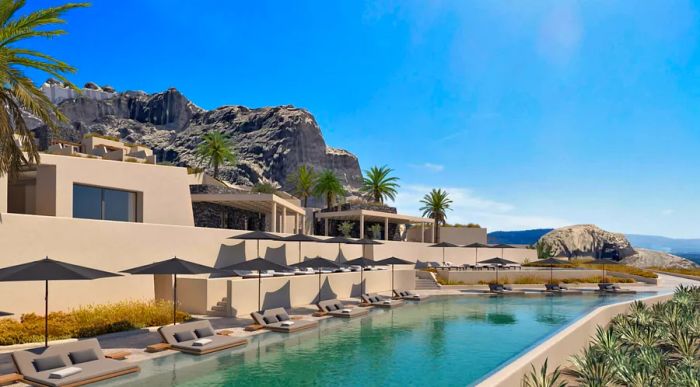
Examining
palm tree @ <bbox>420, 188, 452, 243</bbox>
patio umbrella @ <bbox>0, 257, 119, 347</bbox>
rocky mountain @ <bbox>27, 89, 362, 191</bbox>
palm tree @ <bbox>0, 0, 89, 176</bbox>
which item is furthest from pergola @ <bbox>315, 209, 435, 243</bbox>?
rocky mountain @ <bbox>27, 89, 362, 191</bbox>

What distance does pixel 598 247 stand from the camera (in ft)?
→ 320

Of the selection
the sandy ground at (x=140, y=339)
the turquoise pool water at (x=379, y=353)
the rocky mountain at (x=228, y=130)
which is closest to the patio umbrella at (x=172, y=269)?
the sandy ground at (x=140, y=339)

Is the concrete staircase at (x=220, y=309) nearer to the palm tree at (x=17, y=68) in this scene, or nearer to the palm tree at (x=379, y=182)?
the palm tree at (x=17, y=68)

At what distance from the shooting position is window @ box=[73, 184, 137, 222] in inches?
956

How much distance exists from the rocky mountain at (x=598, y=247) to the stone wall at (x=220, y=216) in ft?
208

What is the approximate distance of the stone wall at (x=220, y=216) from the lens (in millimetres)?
43031

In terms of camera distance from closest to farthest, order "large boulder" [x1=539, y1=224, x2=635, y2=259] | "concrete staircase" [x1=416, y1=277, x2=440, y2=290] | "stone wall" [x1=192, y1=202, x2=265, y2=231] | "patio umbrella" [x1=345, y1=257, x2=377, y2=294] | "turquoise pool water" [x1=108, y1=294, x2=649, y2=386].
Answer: "turquoise pool water" [x1=108, y1=294, x2=649, y2=386] → "patio umbrella" [x1=345, y1=257, x2=377, y2=294] → "concrete staircase" [x1=416, y1=277, x2=440, y2=290] → "stone wall" [x1=192, y1=202, x2=265, y2=231] → "large boulder" [x1=539, y1=224, x2=635, y2=259]

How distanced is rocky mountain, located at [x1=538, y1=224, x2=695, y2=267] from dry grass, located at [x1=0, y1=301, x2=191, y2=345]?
278ft

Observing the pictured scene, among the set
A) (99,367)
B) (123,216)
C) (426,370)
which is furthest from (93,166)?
(426,370)

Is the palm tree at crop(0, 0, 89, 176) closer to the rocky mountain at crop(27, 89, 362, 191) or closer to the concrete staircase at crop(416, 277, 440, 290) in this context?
the concrete staircase at crop(416, 277, 440, 290)

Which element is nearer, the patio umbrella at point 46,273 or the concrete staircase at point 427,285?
the patio umbrella at point 46,273

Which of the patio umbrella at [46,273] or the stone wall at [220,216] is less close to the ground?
the stone wall at [220,216]

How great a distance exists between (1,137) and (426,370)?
14721mm

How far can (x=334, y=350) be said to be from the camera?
1639 cm
